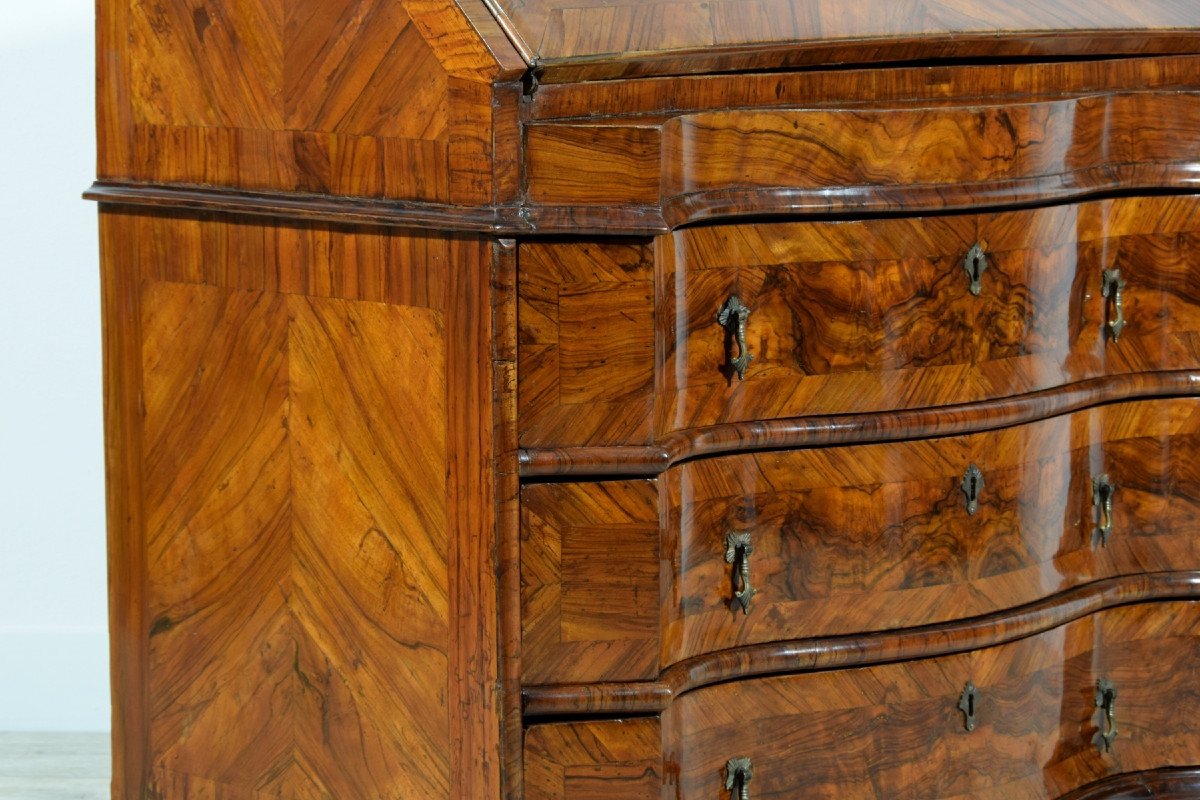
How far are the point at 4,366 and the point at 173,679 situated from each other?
1.10 meters

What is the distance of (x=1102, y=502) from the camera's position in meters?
2.55

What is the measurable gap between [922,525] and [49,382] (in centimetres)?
167

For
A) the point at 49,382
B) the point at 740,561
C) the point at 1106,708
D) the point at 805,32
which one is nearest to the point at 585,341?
the point at 740,561

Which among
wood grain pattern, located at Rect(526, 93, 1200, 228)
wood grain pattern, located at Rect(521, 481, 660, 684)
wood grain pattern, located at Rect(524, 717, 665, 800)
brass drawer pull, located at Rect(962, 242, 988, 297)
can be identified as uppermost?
wood grain pattern, located at Rect(526, 93, 1200, 228)

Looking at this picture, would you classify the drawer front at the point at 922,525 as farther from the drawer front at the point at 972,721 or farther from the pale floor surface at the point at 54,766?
the pale floor surface at the point at 54,766

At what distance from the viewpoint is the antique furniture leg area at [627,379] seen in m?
2.13

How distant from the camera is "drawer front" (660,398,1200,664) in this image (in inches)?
90.0

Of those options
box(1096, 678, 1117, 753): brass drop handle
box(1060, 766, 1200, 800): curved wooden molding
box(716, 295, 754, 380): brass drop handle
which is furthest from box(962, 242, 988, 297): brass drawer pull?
box(1060, 766, 1200, 800): curved wooden molding

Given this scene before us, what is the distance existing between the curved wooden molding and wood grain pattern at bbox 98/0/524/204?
125 centimetres

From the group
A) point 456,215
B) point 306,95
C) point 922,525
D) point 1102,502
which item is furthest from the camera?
point 1102,502

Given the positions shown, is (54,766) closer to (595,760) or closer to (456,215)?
(595,760)

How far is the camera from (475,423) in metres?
2.11

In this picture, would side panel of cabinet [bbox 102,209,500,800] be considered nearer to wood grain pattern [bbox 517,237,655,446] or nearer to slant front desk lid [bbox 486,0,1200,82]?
wood grain pattern [bbox 517,237,655,446]

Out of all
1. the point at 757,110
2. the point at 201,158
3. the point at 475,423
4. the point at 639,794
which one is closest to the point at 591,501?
the point at 475,423
